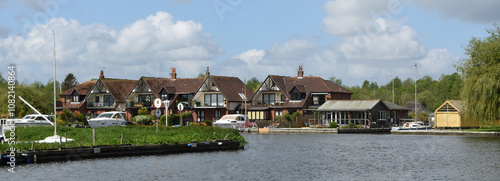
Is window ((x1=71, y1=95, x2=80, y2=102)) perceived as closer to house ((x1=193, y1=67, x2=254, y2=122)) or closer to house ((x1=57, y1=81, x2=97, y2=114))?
house ((x1=57, y1=81, x2=97, y2=114))

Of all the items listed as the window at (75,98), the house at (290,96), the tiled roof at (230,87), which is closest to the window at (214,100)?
the tiled roof at (230,87)

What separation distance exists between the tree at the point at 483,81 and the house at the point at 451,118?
13.1m

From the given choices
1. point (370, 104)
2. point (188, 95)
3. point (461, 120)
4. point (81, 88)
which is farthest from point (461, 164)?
point (81, 88)

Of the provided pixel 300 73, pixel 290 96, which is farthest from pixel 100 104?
pixel 300 73

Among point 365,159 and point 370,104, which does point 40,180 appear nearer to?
point 365,159

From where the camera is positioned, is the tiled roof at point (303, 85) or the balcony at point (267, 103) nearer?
the tiled roof at point (303, 85)

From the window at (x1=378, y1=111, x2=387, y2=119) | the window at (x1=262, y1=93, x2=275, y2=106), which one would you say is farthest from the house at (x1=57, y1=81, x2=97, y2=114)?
the window at (x1=378, y1=111, x2=387, y2=119)

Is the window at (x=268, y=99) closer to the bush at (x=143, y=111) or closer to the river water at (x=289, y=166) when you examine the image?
the bush at (x=143, y=111)

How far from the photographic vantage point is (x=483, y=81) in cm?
6381

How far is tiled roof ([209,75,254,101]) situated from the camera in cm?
10138

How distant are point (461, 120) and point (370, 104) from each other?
12.2 meters

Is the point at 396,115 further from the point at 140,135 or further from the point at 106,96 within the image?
the point at 140,135

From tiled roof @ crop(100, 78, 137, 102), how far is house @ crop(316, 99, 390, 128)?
121ft

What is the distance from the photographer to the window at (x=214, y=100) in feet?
334
